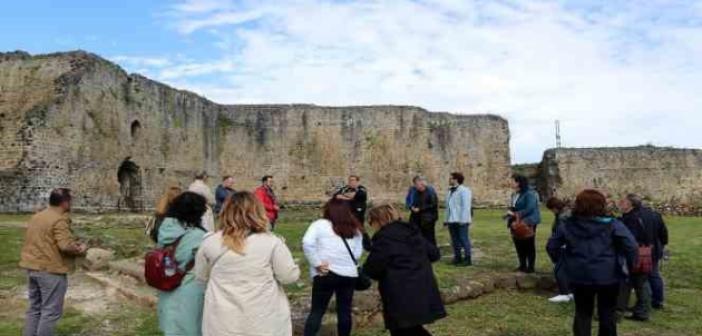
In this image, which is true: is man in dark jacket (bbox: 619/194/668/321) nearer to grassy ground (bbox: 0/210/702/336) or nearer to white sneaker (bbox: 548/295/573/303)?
grassy ground (bbox: 0/210/702/336)

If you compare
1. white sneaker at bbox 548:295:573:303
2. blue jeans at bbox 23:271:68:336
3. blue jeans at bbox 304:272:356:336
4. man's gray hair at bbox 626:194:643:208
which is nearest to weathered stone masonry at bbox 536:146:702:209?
white sneaker at bbox 548:295:573:303

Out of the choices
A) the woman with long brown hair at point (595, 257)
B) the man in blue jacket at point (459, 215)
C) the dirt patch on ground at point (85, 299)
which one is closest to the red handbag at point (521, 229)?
the man in blue jacket at point (459, 215)

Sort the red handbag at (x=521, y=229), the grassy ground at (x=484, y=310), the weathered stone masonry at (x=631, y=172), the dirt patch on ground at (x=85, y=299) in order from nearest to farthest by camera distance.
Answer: the grassy ground at (x=484, y=310), the dirt patch on ground at (x=85, y=299), the red handbag at (x=521, y=229), the weathered stone masonry at (x=631, y=172)

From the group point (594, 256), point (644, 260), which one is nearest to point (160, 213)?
point (594, 256)

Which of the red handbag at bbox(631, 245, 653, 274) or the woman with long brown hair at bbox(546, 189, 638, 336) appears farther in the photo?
the red handbag at bbox(631, 245, 653, 274)

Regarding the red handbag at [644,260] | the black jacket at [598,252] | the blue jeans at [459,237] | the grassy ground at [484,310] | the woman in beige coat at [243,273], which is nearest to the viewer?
the woman in beige coat at [243,273]

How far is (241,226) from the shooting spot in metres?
4.32

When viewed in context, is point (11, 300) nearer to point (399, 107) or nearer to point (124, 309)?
point (124, 309)

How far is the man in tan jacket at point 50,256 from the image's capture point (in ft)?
19.6

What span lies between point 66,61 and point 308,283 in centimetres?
1546

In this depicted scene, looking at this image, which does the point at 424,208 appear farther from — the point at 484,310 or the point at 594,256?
the point at 594,256

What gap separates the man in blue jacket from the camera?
10.6 m

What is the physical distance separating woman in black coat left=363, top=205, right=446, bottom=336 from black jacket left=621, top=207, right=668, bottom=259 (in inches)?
152

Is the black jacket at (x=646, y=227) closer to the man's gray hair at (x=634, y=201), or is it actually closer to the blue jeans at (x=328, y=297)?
the man's gray hair at (x=634, y=201)
